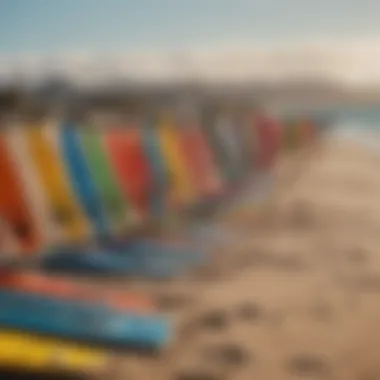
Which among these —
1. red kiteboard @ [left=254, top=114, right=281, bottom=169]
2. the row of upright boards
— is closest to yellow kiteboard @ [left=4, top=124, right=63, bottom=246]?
the row of upright boards

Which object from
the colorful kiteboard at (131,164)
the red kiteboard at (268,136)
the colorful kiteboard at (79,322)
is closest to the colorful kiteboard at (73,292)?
the colorful kiteboard at (79,322)

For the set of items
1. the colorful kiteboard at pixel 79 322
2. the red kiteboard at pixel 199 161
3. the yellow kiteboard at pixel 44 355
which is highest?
the red kiteboard at pixel 199 161

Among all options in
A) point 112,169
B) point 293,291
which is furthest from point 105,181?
point 293,291

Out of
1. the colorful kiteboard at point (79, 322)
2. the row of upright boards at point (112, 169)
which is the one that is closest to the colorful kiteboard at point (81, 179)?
the row of upright boards at point (112, 169)

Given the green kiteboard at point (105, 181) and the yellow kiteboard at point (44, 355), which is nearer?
the yellow kiteboard at point (44, 355)

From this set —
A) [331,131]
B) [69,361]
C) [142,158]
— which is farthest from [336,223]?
[69,361]

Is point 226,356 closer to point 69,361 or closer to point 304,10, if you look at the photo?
point 69,361

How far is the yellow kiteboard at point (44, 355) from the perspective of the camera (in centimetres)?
85

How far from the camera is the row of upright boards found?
920 mm

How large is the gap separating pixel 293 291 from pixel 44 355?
30 centimetres

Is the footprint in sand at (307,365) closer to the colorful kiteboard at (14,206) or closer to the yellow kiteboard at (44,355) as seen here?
the yellow kiteboard at (44,355)

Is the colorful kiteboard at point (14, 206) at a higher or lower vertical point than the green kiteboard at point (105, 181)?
lower

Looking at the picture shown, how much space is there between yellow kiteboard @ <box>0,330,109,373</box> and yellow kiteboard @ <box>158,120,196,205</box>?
0.77ft

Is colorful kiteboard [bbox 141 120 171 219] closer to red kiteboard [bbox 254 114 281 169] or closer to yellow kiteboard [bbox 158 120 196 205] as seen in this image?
yellow kiteboard [bbox 158 120 196 205]
